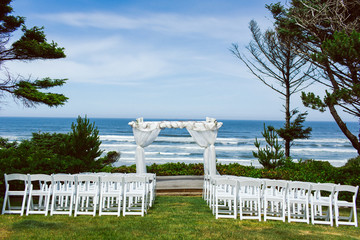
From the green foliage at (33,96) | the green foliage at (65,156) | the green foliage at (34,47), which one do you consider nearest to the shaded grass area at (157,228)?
the green foliage at (65,156)

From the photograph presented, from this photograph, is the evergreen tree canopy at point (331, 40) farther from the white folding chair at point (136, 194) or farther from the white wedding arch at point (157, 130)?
the white folding chair at point (136, 194)

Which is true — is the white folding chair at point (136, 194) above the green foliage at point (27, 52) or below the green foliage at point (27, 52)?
below

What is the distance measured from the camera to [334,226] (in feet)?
19.9

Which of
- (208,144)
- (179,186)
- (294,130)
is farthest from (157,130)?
(294,130)

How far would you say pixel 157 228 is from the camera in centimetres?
519

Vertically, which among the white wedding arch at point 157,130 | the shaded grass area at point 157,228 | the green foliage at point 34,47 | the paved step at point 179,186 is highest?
the green foliage at point 34,47

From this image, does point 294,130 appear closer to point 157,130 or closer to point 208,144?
point 208,144

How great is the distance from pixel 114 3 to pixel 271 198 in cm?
1253

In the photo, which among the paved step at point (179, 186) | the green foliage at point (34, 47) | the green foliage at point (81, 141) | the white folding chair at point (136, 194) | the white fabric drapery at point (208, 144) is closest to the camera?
the white folding chair at point (136, 194)

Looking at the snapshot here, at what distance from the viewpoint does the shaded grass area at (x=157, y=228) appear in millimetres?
4695

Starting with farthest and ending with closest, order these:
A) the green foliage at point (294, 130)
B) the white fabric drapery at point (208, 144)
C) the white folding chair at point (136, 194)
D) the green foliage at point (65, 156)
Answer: the green foliage at point (294, 130), the white fabric drapery at point (208, 144), the green foliage at point (65, 156), the white folding chair at point (136, 194)

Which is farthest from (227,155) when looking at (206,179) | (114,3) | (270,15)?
(206,179)

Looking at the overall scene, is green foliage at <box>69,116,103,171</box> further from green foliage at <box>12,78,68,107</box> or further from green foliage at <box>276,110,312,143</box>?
green foliage at <box>276,110,312,143</box>

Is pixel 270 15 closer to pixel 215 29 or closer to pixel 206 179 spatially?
pixel 215 29
